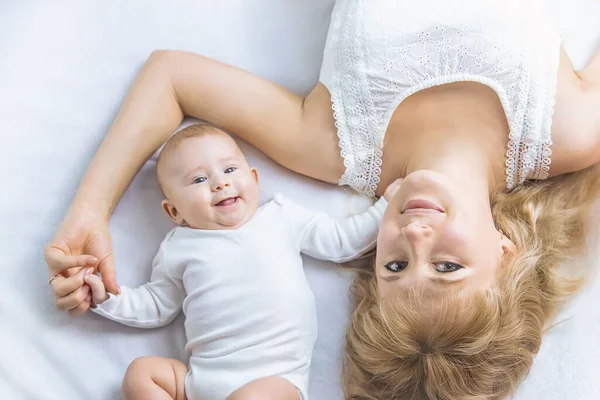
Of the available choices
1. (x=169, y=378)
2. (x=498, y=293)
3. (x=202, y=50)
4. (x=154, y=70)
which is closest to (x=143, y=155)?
(x=154, y=70)

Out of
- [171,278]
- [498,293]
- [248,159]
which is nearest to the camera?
[498,293]

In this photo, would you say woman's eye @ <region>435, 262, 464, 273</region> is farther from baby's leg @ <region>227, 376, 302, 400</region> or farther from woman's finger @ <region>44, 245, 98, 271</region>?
woman's finger @ <region>44, 245, 98, 271</region>

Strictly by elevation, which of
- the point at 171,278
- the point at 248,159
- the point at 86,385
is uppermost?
the point at 248,159

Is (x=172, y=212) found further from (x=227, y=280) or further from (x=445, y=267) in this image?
(x=445, y=267)

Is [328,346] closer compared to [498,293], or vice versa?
[498,293]

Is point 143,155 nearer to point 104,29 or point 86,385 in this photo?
point 104,29

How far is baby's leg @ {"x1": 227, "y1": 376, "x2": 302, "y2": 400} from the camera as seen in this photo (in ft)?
3.52

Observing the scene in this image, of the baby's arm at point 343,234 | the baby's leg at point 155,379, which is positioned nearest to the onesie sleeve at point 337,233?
the baby's arm at point 343,234

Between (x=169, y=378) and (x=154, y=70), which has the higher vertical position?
(x=154, y=70)

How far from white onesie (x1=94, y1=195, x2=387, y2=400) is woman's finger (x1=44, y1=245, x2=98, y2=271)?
8 cm

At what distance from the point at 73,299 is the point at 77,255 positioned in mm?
81

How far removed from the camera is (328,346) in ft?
4.05

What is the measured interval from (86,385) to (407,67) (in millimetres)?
781

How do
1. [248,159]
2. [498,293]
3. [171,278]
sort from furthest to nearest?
[248,159] < [171,278] < [498,293]
